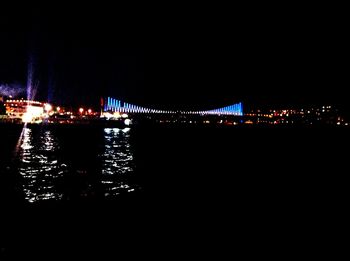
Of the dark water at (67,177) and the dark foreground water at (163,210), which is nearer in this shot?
the dark foreground water at (163,210)

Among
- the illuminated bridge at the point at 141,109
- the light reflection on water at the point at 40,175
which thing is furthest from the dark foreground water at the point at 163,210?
the illuminated bridge at the point at 141,109

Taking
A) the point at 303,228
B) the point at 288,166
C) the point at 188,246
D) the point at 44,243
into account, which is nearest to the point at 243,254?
the point at 188,246

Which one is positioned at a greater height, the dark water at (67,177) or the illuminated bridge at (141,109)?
the illuminated bridge at (141,109)

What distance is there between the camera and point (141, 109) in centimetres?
8425

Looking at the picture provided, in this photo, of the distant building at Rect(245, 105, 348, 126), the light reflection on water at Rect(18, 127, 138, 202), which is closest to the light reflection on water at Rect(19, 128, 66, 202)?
the light reflection on water at Rect(18, 127, 138, 202)

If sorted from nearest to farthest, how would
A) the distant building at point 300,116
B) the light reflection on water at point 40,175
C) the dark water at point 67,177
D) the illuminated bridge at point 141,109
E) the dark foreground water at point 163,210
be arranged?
the dark foreground water at point 163,210 → the light reflection on water at point 40,175 → the dark water at point 67,177 → the illuminated bridge at point 141,109 → the distant building at point 300,116

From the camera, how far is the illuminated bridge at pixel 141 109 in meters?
81.4

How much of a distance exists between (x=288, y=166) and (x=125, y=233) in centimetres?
953

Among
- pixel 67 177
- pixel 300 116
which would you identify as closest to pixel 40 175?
pixel 67 177

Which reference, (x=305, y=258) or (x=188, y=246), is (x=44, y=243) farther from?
(x=305, y=258)

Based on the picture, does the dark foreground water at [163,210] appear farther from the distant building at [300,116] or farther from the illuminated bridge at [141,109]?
the distant building at [300,116]

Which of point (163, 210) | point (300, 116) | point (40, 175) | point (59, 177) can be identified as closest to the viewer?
point (163, 210)

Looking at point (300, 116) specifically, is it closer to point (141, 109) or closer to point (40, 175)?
point (141, 109)

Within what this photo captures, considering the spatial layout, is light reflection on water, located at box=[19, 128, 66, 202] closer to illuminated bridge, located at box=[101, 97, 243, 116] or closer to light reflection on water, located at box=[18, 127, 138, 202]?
light reflection on water, located at box=[18, 127, 138, 202]
